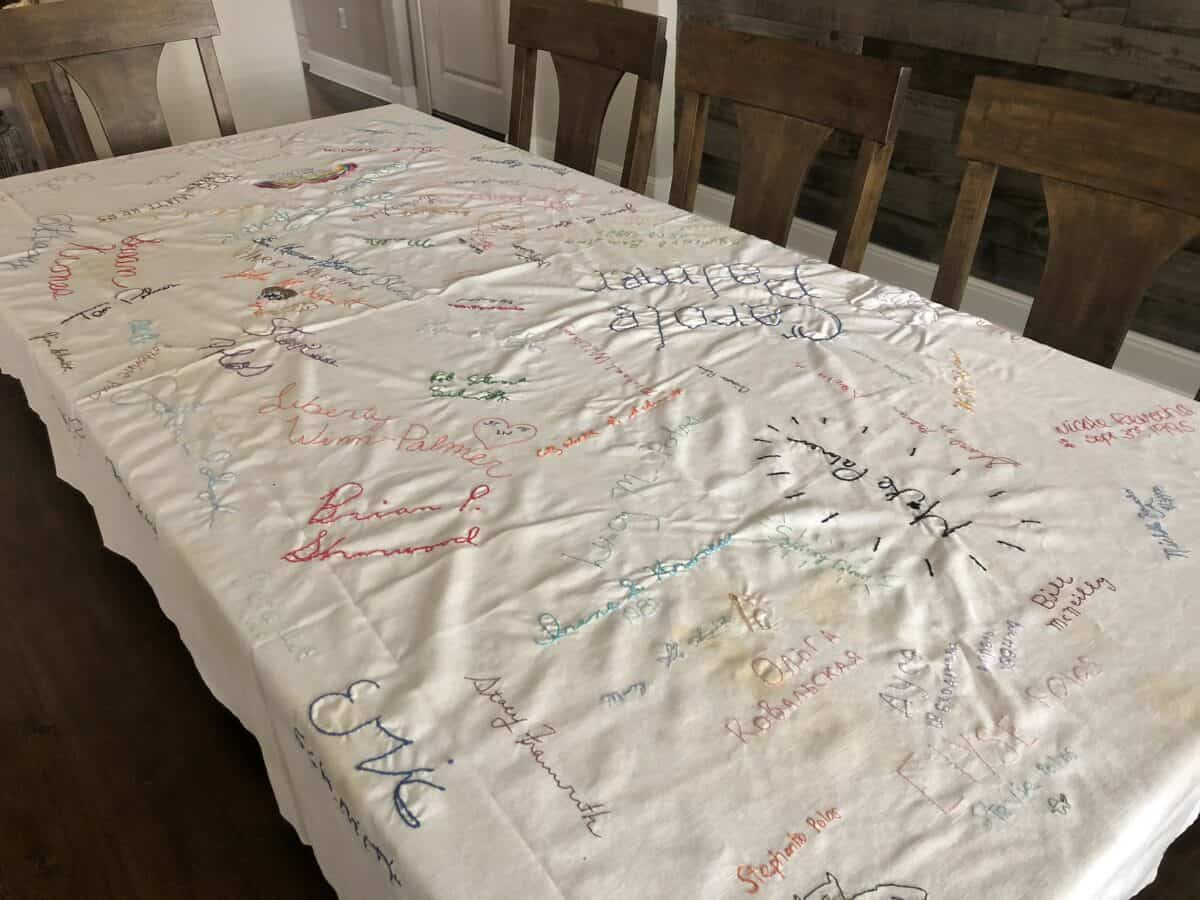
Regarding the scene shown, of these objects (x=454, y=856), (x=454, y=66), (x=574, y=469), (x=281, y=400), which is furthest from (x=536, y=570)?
(x=454, y=66)

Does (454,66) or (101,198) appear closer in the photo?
(101,198)

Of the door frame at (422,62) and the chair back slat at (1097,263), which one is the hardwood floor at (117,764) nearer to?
the chair back slat at (1097,263)

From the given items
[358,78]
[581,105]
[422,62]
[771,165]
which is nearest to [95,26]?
[581,105]

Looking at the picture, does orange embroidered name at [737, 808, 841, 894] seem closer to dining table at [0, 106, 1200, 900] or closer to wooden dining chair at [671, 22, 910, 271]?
dining table at [0, 106, 1200, 900]

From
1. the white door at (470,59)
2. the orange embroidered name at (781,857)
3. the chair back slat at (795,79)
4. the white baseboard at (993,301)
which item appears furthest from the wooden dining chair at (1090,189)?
the white door at (470,59)

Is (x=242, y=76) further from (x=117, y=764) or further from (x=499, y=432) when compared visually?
(x=499, y=432)

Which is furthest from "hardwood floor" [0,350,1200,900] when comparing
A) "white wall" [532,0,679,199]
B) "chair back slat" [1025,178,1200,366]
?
"white wall" [532,0,679,199]

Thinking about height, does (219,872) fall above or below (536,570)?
below

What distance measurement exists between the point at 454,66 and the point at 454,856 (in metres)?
4.36

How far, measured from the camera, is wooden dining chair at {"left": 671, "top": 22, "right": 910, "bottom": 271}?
1.49 m

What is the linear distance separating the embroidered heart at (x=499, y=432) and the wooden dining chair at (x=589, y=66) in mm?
1000

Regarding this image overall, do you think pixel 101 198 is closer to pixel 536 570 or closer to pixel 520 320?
pixel 520 320

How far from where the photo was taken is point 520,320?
1245mm

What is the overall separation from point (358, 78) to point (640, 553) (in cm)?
496
